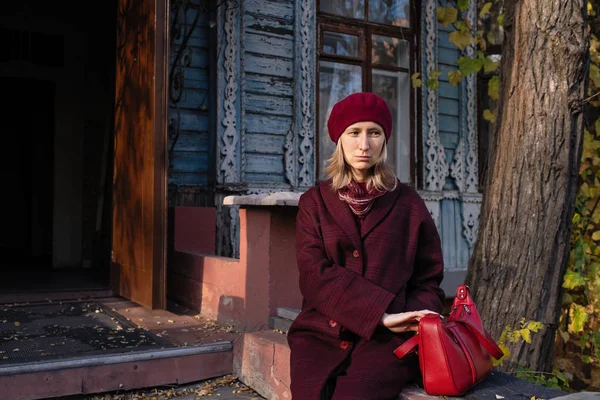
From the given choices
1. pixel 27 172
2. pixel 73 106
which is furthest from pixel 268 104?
pixel 27 172

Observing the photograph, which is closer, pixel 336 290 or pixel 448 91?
pixel 336 290

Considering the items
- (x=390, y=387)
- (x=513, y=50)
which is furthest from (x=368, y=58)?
(x=390, y=387)

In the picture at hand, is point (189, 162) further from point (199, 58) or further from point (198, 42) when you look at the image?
point (198, 42)

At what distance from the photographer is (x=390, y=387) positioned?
229 cm

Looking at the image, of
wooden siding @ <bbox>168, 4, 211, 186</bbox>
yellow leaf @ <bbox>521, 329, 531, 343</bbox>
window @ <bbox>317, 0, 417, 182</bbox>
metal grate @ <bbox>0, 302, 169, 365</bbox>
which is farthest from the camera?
window @ <bbox>317, 0, 417, 182</bbox>

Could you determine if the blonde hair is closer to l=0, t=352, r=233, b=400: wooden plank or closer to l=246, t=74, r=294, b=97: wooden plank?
l=0, t=352, r=233, b=400: wooden plank

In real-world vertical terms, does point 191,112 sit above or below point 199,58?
below

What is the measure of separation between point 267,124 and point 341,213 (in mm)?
4243

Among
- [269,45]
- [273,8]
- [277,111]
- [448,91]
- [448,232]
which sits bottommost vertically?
[448,232]

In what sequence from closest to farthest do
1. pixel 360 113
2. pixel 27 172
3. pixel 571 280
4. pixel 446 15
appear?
pixel 360 113
pixel 571 280
pixel 446 15
pixel 27 172

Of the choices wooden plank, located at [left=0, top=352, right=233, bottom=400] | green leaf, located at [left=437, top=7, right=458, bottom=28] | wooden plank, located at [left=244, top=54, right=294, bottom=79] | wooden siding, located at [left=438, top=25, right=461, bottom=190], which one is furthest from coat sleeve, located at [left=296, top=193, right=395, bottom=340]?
wooden siding, located at [left=438, top=25, right=461, bottom=190]

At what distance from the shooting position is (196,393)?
3.54m

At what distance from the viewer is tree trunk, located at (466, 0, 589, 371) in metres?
3.75

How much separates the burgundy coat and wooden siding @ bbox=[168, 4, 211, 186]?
12.4 feet
